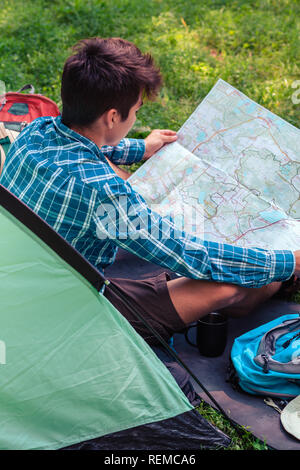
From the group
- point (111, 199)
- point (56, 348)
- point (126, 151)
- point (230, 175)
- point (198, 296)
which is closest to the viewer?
point (56, 348)

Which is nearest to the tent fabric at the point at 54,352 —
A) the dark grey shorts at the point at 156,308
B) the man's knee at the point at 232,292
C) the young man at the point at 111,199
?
the young man at the point at 111,199

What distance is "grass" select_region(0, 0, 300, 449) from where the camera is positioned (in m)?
4.36

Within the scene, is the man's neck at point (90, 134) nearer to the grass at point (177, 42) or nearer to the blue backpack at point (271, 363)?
the blue backpack at point (271, 363)

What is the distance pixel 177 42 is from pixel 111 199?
11.8 feet

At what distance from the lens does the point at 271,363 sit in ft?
6.64

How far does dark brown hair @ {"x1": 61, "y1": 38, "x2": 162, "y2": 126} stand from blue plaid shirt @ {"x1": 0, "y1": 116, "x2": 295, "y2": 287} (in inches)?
3.5

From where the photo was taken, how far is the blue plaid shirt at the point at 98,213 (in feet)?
5.98

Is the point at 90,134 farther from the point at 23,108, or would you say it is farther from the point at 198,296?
the point at 23,108

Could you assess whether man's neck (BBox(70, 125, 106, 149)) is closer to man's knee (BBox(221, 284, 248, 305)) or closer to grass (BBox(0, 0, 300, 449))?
man's knee (BBox(221, 284, 248, 305))

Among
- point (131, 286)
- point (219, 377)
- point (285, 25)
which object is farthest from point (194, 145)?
point (285, 25)

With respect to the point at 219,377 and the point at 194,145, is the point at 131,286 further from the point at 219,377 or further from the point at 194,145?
the point at 194,145

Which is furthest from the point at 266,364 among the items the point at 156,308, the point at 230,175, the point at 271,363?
the point at 230,175

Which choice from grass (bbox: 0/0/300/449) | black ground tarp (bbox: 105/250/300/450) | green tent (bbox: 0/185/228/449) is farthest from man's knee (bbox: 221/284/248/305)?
grass (bbox: 0/0/300/449)

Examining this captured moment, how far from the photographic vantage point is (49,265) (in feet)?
5.50
